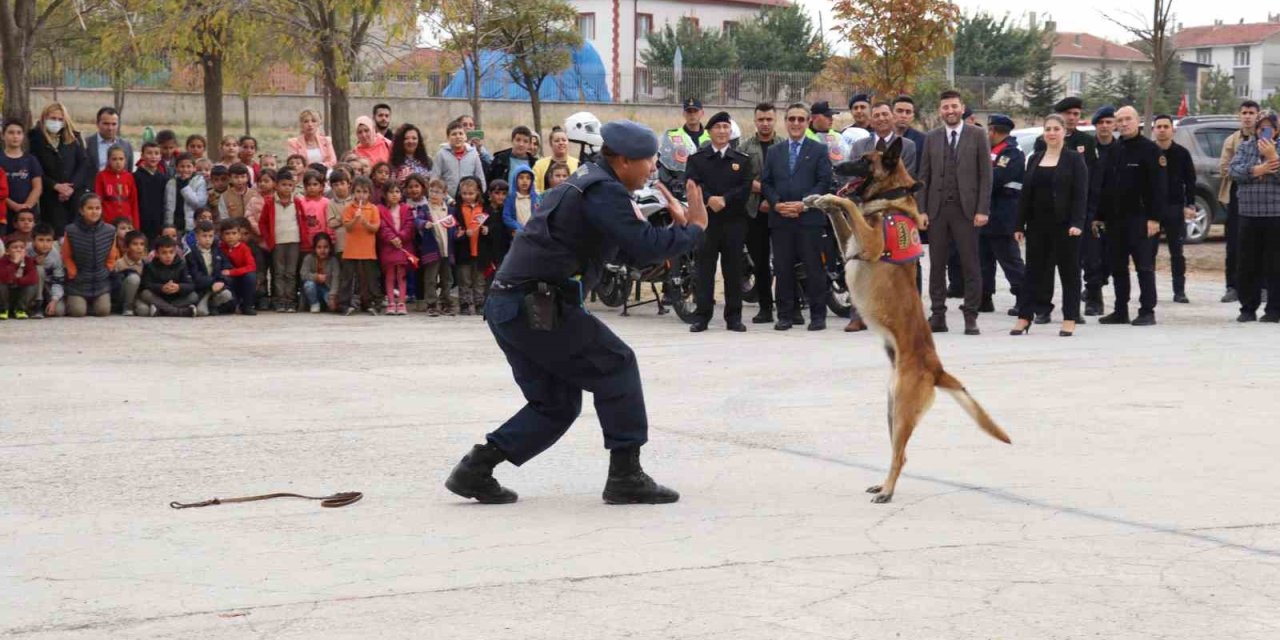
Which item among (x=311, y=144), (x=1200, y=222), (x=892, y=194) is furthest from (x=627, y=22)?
(x=892, y=194)

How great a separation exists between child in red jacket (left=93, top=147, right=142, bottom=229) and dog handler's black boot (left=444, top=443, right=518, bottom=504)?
970cm

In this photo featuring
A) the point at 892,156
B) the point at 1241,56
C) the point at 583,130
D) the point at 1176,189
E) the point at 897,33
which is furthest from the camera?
the point at 1241,56

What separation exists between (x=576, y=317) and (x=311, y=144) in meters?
11.5

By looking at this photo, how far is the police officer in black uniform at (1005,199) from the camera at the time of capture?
51.8 feet

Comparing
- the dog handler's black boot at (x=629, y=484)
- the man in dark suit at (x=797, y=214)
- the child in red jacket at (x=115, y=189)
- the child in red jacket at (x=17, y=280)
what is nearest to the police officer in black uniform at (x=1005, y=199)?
the man in dark suit at (x=797, y=214)

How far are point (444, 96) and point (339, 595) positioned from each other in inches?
1547

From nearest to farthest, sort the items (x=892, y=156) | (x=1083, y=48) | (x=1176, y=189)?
1. (x=892, y=156)
2. (x=1176, y=189)
3. (x=1083, y=48)

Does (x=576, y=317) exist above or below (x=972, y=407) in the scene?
above

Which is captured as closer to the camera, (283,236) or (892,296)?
(892,296)

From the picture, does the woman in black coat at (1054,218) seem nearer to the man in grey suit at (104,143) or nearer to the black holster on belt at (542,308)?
the black holster on belt at (542,308)

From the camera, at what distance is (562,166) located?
51.8ft

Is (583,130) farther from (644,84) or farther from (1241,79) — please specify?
(1241,79)

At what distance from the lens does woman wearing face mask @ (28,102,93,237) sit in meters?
15.3

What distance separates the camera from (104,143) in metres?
15.8
